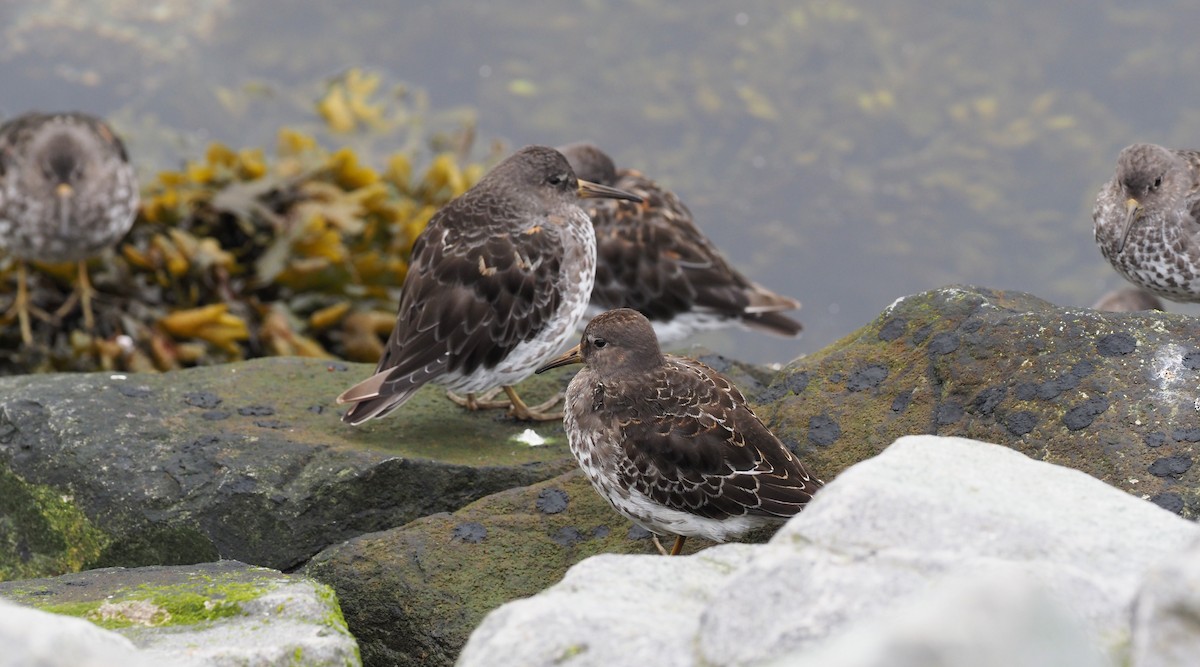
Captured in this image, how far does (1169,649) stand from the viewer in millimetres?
2279

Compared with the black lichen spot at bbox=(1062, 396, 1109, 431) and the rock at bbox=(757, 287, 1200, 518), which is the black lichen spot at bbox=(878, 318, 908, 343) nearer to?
the rock at bbox=(757, 287, 1200, 518)

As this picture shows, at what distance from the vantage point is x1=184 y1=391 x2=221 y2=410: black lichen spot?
5.70 meters

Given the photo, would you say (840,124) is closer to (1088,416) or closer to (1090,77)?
(1090,77)

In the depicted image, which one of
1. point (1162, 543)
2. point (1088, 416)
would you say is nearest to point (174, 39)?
point (1088, 416)

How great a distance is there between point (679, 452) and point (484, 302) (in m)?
1.72

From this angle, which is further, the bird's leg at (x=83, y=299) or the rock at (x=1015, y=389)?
the bird's leg at (x=83, y=299)

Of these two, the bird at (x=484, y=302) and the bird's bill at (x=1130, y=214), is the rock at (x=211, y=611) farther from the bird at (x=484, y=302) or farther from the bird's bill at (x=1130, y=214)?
the bird's bill at (x=1130, y=214)

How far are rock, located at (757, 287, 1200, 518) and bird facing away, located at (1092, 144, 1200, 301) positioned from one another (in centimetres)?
102

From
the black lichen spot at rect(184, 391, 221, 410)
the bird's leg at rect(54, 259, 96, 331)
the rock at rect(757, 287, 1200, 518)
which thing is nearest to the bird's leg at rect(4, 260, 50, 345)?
the bird's leg at rect(54, 259, 96, 331)

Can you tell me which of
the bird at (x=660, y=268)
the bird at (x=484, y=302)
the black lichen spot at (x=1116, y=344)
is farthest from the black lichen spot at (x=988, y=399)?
the bird at (x=660, y=268)

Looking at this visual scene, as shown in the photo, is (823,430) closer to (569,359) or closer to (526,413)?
(569,359)

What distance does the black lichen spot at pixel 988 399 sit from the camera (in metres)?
4.59

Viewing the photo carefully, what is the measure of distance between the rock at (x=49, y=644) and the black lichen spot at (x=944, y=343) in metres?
3.23

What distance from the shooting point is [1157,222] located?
19.1 ft
